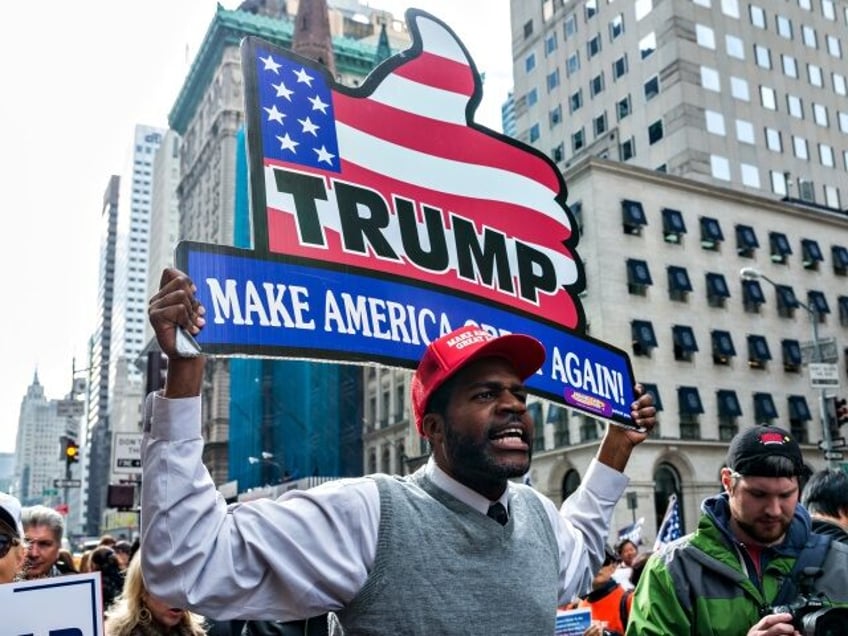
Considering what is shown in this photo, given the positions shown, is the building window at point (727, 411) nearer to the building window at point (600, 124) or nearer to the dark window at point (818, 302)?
the dark window at point (818, 302)

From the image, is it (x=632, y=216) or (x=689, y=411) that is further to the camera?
(x=632, y=216)

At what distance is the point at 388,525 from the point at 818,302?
148ft

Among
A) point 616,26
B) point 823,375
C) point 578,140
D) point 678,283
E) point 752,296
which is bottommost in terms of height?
point 823,375

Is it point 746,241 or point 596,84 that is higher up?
point 596,84

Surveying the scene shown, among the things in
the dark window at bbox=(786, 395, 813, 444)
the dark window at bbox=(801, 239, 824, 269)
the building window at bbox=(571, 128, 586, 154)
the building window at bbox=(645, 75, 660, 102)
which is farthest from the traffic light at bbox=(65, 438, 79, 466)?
the building window at bbox=(571, 128, 586, 154)

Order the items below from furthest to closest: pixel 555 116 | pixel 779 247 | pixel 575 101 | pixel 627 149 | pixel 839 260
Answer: pixel 555 116 < pixel 575 101 < pixel 627 149 < pixel 839 260 < pixel 779 247

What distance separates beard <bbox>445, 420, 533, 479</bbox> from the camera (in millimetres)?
2795

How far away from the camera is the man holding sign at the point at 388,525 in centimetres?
228

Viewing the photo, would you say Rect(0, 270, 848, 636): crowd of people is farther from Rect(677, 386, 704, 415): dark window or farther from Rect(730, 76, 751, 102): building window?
Rect(730, 76, 751, 102): building window

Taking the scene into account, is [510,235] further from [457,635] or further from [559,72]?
[559,72]

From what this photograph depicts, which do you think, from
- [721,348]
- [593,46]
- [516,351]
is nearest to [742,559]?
[516,351]

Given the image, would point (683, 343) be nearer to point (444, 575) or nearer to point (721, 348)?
point (721, 348)

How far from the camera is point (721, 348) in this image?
1566 inches

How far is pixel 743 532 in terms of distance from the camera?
375 cm
